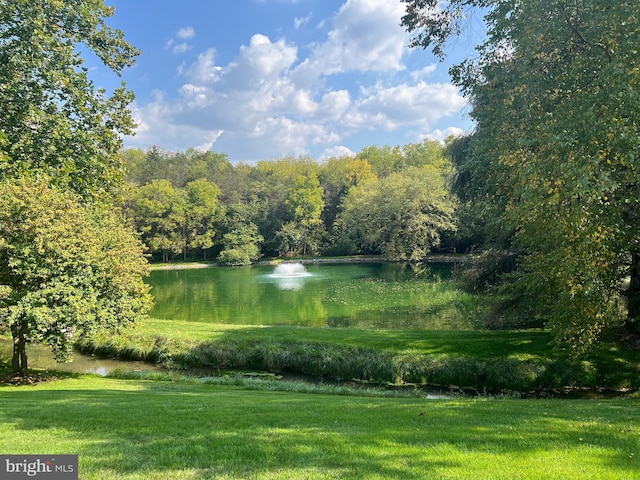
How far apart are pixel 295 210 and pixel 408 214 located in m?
24.8

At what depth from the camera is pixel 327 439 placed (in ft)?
18.3

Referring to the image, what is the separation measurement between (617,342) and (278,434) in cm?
1416

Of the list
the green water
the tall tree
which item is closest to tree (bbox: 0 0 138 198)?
the green water

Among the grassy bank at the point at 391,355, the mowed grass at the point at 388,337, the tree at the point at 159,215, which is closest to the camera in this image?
the grassy bank at the point at 391,355

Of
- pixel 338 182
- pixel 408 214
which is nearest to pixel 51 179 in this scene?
pixel 408 214

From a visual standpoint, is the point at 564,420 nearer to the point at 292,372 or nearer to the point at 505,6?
the point at 505,6

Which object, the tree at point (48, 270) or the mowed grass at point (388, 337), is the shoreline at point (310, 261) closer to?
the mowed grass at point (388, 337)

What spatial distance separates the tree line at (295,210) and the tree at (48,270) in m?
49.3

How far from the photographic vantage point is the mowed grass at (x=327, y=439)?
14.9 feet

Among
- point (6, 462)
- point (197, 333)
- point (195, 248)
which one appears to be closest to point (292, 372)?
point (197, 333)

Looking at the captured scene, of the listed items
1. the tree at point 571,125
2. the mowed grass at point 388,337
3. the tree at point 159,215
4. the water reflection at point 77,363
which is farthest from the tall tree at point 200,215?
the tree at point 571,125

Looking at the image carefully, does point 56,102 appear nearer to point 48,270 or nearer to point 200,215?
point 48,270

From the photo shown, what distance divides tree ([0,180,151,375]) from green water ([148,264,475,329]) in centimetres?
1289

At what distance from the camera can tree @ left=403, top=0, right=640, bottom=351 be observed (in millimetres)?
A: 6121
